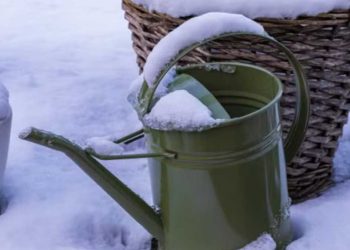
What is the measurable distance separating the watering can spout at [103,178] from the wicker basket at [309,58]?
37 centimetres

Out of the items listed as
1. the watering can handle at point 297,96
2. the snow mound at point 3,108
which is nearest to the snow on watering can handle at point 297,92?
the watering can handle at point 297,96

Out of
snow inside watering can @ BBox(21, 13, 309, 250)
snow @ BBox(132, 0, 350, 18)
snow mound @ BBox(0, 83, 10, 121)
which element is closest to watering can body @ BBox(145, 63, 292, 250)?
snow inside watering can @ BBox(21, 13, 309, 250)

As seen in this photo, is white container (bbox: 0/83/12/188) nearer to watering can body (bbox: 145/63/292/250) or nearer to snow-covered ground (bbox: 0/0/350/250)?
snow-covered ground (bbox: 0/0/350/250)

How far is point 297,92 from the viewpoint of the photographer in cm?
133

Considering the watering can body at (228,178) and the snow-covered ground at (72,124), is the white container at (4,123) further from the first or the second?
the watering can body at (228,178)

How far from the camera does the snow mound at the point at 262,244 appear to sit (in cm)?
125

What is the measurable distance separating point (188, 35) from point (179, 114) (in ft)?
0.46

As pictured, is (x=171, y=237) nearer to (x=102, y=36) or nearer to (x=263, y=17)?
(x=263, y=17)

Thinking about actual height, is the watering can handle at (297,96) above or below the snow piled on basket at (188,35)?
below

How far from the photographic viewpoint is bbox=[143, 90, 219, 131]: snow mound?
3.65 ft

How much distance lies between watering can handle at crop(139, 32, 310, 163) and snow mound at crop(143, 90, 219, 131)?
28 mm

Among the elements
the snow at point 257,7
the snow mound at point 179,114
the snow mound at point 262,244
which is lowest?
the snow mound at point 262,244

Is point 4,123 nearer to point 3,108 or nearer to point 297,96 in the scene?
point 3,108

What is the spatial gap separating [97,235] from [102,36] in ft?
5.60
